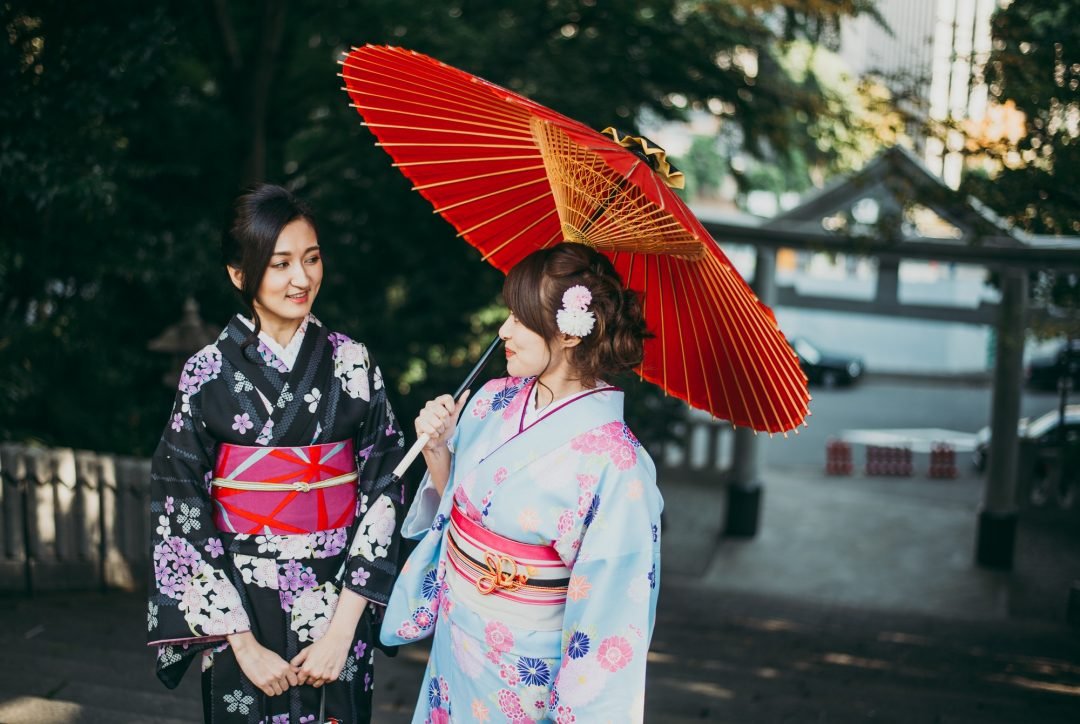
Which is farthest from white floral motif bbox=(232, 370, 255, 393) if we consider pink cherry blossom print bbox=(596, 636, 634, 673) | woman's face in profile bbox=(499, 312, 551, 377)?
pink cherry blossom print bbox=(596, 636, 634, 673)

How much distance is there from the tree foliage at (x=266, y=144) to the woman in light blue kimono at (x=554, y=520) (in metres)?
3.74

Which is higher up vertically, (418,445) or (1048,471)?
(418,445)

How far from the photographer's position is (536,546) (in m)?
2.22

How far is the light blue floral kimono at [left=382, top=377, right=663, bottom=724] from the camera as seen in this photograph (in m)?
2.12

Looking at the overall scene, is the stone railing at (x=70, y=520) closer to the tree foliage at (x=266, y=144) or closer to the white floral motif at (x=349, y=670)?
the tree foliage at (x=266, y=144)

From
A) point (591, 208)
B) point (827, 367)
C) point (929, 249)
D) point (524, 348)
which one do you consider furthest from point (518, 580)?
point (827, 367)

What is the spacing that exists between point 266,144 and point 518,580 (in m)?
6.25

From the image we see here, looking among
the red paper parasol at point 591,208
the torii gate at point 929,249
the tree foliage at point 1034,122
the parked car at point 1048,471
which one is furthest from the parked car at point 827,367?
the red paper parasol at point 591,208

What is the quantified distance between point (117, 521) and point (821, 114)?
6.10 meters

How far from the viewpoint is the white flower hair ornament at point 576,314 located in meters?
2.12

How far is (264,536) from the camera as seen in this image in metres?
2.37

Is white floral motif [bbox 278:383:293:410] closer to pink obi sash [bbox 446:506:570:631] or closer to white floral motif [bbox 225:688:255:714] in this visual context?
pink obi sash [bbox 446:506:570:631]

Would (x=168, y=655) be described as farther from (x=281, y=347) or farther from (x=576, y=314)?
(x=576, y=314)

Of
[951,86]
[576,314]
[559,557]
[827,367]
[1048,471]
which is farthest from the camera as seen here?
[827,367]
